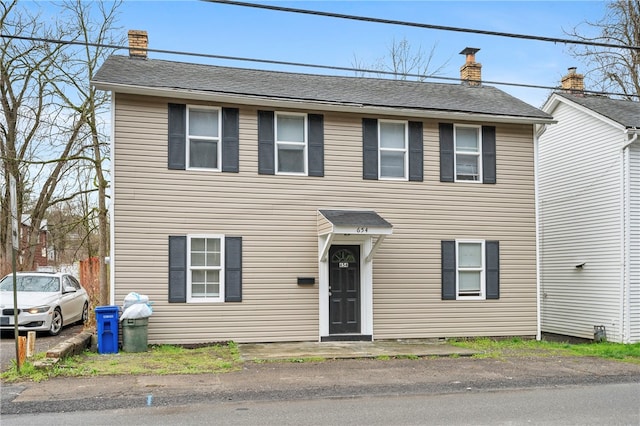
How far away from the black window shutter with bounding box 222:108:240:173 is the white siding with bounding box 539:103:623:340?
9.74m

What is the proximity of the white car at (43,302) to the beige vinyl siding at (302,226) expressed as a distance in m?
3.07

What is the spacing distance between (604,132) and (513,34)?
286 inches

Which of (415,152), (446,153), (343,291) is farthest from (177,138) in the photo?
(446,153)

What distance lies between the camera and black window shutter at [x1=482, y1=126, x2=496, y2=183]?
49.9 feet

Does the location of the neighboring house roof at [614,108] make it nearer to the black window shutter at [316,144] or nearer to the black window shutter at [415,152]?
the black window shutter at [415,152]

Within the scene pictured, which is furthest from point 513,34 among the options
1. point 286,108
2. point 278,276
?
point 278,276

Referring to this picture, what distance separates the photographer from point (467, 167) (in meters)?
15.2

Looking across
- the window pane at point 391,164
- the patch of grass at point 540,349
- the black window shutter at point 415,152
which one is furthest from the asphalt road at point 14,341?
the black window shutter at point 415,152

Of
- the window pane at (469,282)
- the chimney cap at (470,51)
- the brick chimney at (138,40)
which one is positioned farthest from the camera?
the chimney cap at (470,51)

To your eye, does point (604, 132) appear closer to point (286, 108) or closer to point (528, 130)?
point (528, 130)

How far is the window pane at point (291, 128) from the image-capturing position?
46.3 feet

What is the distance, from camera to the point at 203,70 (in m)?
15.6

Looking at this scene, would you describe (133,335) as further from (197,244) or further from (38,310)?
(38,310)

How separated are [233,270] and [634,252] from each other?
10001mm
